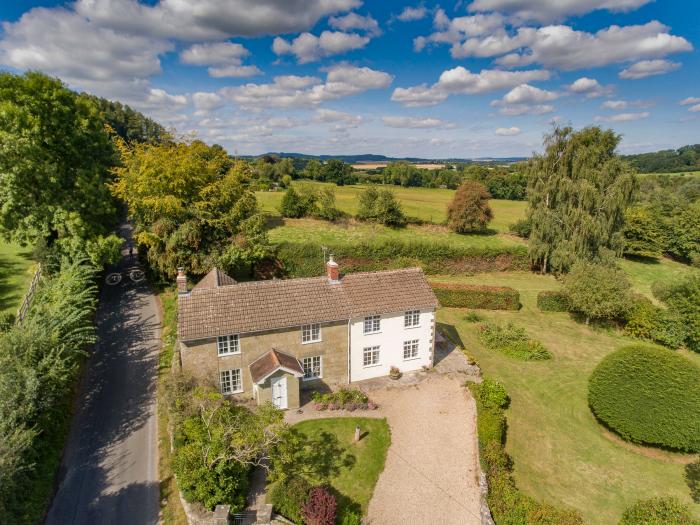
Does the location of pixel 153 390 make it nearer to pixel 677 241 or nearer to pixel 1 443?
pixel 1 443

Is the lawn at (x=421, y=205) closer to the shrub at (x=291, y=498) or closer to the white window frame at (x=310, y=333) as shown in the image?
the white window frame at (x=310, y=333)

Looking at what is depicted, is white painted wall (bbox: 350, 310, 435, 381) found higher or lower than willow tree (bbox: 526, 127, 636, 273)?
lower

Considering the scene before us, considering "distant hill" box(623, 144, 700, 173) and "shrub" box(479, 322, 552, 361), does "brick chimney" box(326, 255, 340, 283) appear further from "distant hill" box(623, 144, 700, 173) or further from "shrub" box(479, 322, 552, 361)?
"distant hill" box(623, 144, 700, 173)

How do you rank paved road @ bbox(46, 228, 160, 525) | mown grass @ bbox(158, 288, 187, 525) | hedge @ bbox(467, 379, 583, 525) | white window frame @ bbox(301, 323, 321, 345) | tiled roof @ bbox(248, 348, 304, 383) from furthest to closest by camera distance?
white window frame @ bbox(301, 323, 321, 345)
tiled roof @ bbox(248, 348, 304, 383)
paved road @ bbox(46, 228, 160, 525)
mown grass @ bbox(158, 288, 187, 525)
hedge @ bbox(467, 379, 583, 525)

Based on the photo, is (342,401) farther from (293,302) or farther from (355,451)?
(293,302)

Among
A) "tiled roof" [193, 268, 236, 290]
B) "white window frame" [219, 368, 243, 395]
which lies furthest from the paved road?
"tiled roof" [193, 268, 236, 290]

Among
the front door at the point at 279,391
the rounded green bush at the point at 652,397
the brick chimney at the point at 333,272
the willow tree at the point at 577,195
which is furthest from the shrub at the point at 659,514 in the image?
the willow tree at the point at 577,195

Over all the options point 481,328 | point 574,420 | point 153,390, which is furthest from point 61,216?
point 574,420
